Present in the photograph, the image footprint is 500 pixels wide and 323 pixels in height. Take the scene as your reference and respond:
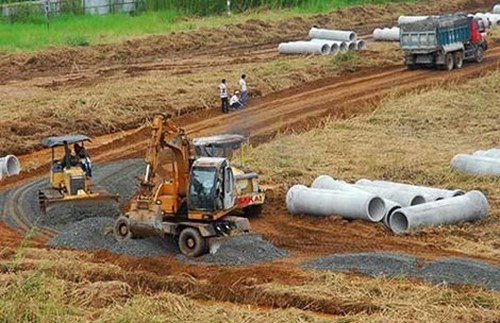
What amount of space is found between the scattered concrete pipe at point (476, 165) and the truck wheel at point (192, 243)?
9557mm

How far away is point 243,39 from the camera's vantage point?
189 feet

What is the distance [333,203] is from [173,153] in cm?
441

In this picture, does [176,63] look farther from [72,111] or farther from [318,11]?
[318,11]

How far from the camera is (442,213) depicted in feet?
81.7

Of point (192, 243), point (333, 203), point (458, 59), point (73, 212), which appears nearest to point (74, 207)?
point (73, 212)

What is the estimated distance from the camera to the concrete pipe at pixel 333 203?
83.4 ft

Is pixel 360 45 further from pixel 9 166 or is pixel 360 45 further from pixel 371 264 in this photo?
pixel 371 264

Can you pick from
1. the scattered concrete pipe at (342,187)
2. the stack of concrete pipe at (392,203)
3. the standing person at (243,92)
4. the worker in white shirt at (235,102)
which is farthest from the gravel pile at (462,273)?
the worker in white shirt at (235,102)

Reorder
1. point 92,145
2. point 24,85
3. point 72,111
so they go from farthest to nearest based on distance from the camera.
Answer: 1. point 24,85
2. point 72,111
3. point 92,145

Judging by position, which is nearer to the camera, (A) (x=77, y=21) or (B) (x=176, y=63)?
(B) (x=176, y=63)

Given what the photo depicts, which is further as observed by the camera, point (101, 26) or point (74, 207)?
point (101, 26)

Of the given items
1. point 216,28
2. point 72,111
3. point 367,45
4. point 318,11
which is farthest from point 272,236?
point 318,11

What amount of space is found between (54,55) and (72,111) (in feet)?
42.1

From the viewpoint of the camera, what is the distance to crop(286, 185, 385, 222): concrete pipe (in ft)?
83.4
